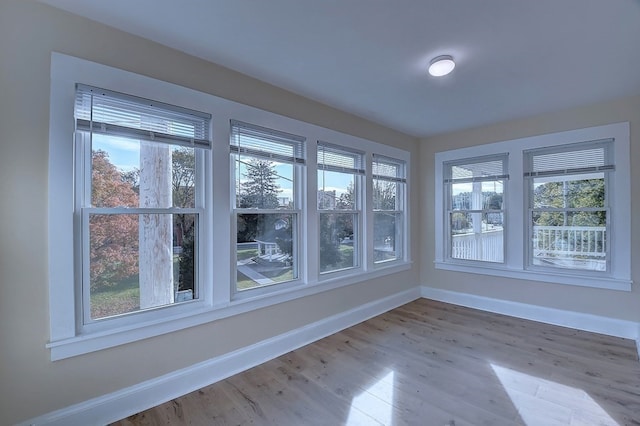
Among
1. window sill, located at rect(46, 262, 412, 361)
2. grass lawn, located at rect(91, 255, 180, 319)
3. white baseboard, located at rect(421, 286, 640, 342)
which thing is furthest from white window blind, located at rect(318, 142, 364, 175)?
white baseboard, located at rect(421, 286, 640, 342)

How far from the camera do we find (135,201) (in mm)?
2141

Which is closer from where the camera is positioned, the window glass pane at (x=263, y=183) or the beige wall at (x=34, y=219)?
the beige wall at (x=34, y=219)

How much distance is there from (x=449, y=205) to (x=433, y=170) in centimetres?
62

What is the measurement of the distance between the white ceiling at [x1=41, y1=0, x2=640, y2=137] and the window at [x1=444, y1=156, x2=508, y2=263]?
123 cm

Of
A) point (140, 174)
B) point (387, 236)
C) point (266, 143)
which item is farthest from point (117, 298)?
point (387, 236)

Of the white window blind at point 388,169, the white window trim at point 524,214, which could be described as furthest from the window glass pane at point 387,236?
the white window trim at point 524,214

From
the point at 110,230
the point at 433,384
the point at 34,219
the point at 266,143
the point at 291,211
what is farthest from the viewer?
the point at 291,211

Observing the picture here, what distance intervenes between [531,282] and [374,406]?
298 cm

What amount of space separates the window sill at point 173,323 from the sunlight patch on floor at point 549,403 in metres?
1.88

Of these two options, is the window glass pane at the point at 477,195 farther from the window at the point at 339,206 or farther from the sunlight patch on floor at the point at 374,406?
the sunlight patch on floor at the point at 374,406

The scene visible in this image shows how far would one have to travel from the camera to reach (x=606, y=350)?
9.59 ft

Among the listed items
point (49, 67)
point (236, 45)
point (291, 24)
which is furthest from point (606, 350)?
point (49, 67)

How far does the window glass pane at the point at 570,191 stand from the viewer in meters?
3.42

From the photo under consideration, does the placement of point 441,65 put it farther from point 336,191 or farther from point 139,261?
point 139,261
